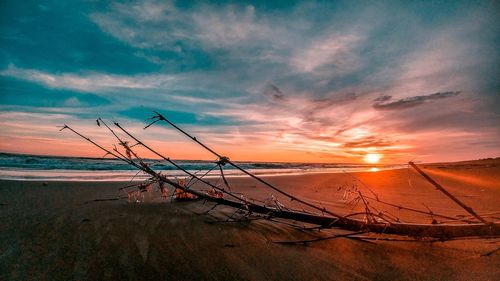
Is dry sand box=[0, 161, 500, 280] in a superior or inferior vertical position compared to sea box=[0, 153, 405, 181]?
inferior

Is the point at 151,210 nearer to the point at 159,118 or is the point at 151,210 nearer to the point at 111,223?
the point at 111,223

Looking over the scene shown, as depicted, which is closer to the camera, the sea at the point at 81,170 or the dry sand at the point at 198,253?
the dry sand at the point at 198,253

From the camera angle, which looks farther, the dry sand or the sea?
the sea

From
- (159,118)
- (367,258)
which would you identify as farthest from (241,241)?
(159,118)

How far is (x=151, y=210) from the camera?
3.19 m

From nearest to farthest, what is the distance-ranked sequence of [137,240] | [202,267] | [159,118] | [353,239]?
[202,267] → [159,118] → [137,240] → [353,239]

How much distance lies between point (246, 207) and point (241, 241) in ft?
1.80

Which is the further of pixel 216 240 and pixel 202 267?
pixel 216 240

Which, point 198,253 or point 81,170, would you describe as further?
point 81,170

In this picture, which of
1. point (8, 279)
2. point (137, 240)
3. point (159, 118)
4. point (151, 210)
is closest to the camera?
point (8, 279)

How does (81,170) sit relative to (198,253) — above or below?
above

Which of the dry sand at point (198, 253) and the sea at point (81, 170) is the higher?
the sea at point (81, 170)

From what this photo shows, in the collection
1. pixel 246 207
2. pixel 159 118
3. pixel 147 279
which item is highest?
pixel 159 118

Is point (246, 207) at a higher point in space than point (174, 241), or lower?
higher
